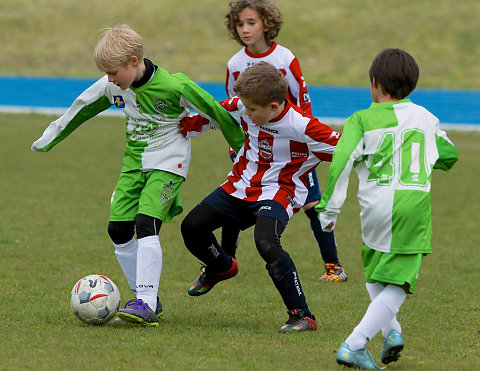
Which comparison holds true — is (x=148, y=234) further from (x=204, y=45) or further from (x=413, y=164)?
(x=204, y=45)

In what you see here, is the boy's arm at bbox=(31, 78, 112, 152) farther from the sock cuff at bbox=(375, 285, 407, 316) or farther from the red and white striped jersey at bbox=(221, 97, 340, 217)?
the sock cuff at bbox=(375, 285, 407, 316)

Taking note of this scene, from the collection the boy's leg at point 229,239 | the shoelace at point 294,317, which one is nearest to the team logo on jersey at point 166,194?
the shoelace at point 294,317

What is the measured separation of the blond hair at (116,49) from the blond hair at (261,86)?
71cm

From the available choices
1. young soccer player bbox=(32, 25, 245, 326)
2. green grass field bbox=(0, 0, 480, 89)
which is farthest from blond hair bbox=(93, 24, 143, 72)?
green grass field bbox=(0, 0, 480, 89)

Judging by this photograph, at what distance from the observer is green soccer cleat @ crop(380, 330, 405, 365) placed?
12.8ft

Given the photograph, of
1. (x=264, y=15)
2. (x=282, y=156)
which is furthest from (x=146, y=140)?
(x=264, y=15)

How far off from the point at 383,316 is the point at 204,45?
2978 cm

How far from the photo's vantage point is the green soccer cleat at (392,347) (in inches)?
154

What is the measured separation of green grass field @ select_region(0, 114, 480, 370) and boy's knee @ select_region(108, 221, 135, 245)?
0.56 meters

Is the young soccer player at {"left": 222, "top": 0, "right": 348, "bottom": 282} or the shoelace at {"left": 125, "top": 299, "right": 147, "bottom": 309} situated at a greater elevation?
the young soccer player at {"left": 222, "top": 0, "right": 348, "bottom": 282}

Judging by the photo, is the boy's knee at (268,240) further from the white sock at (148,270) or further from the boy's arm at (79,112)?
the boy's arm at (79,112)

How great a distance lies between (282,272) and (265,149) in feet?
2.57

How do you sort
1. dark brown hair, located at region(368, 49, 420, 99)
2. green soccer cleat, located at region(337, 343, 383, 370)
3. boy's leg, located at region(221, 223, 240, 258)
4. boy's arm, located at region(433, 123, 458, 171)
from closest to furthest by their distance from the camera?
green soccer cleat, located at region(337, 343, 383, 370)
dark brown hair, located at region(368, 49, 420, 99)
boy's arm, located at region(433, 123, 458, 171)
boy's leg, located at region(221, 223, 240, 258)

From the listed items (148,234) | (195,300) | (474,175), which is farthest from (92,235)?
(474,175)
